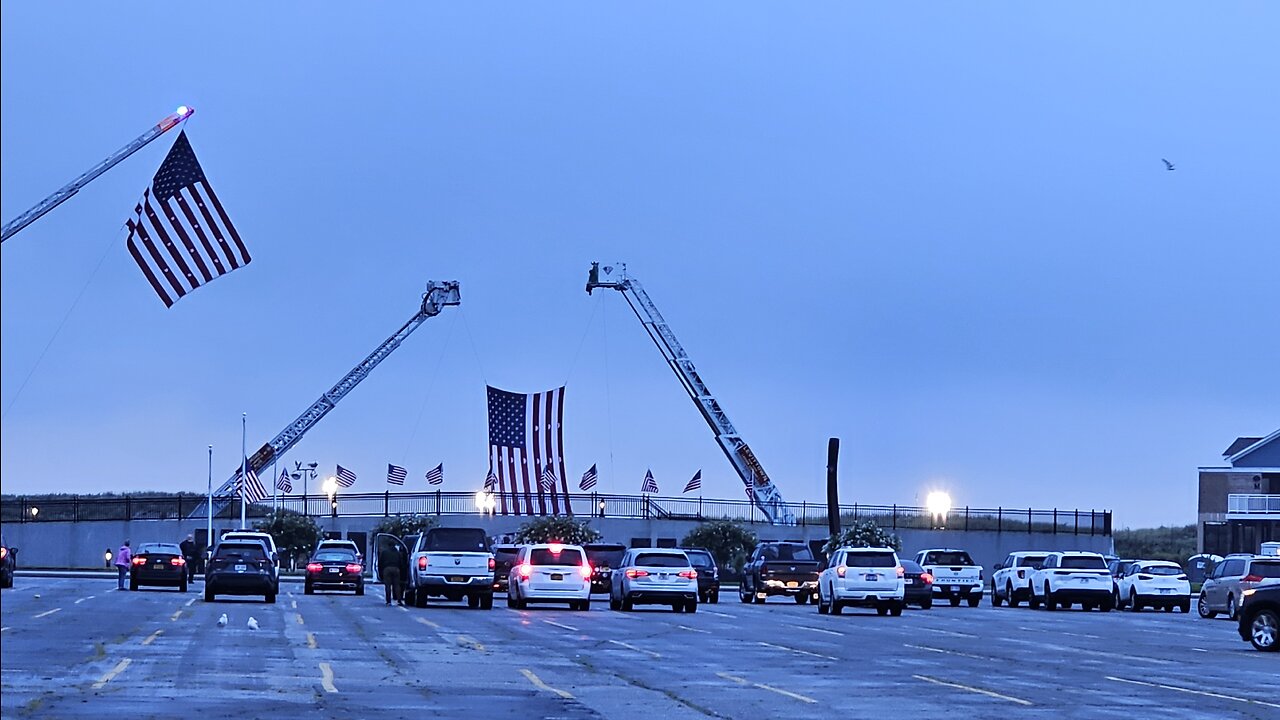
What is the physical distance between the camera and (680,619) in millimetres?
39656

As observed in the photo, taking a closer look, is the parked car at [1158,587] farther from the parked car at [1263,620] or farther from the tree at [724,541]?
the tree at [724,541]

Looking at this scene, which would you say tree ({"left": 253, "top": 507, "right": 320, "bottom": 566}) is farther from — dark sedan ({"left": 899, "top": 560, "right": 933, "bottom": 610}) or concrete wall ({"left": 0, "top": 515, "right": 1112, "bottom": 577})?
dark sedan ({"left": 899, "top": 560, "right": 933, "bottom": 610})

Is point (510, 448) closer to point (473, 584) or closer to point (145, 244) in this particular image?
point (473, 584)

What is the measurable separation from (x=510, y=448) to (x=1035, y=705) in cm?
5755

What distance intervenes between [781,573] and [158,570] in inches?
707

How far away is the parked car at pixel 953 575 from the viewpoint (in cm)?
5450

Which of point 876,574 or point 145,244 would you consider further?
point 876,574

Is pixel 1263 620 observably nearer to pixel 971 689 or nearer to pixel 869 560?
pixel 971 689

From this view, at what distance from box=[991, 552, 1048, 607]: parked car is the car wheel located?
22647 mm

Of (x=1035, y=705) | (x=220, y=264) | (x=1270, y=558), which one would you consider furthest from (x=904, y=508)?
(x=1035, y=705)

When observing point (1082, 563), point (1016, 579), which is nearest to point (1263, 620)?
point (1082, 563)

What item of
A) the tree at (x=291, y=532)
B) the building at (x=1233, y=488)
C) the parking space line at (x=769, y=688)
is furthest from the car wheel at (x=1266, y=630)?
the building at (x=1233, y=488)

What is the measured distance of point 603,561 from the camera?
5659cm

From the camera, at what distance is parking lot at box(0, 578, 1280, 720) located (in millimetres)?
17656
